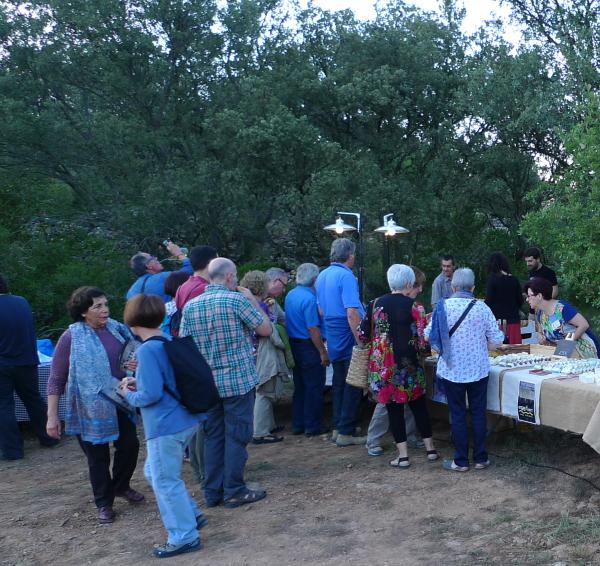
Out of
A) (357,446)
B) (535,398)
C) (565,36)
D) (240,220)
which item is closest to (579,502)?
(535,398)

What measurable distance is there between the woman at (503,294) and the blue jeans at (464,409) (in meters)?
2.67

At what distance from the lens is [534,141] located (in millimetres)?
14039

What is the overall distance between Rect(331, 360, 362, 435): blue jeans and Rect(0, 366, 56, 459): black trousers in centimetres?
279

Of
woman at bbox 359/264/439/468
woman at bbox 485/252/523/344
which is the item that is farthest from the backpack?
woman at bbox 485/252/523/344

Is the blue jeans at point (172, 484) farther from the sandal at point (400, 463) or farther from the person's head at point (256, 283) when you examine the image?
the person's head at point (256, 283)

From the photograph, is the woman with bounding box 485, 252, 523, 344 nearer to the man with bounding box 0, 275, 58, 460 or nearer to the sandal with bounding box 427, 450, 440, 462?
the sandal with bounding box 427, 450, 440, 462

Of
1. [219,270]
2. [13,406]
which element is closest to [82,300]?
[219,270]

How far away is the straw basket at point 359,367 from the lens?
18.0 ft

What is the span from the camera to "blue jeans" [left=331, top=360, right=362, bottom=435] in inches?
236

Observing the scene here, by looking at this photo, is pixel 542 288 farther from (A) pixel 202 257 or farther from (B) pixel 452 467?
(A) pixel 202 257

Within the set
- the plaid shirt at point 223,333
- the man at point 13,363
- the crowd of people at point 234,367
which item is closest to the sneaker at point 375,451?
the crowd of people at point 234,367

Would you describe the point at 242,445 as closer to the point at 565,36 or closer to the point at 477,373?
the point at 477,373

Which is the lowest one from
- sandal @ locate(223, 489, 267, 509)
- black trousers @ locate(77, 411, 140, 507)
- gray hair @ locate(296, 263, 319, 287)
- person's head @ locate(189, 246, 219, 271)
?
sandal @ locate(223, 489, 267, 509)

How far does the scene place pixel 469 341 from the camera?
5039mm
